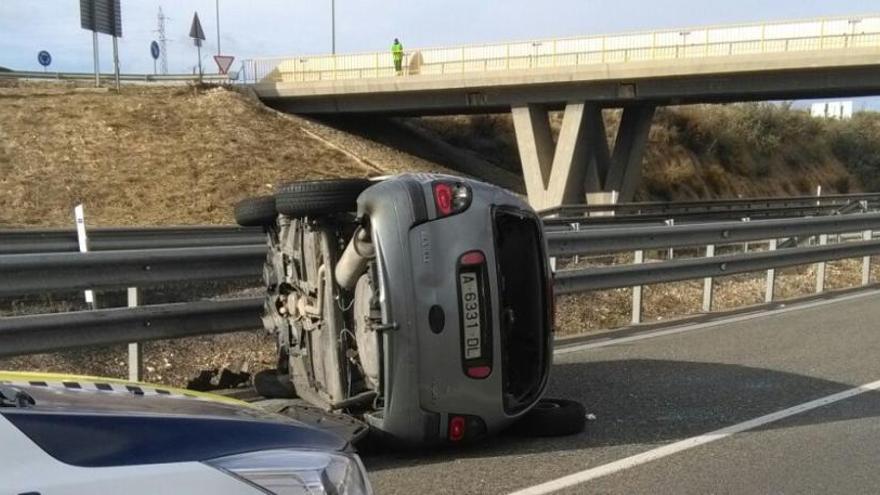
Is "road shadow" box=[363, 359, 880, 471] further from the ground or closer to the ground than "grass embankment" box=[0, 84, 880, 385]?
closer to the ground

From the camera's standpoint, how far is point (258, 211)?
5566 mm

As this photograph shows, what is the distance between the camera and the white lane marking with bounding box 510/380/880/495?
173 inches

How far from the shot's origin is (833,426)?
551cm

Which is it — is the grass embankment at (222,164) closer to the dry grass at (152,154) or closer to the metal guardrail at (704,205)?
the dry grass at (152,154)

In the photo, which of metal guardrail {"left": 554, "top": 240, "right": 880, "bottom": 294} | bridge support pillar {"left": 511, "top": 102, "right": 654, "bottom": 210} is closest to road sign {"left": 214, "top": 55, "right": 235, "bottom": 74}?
bridge support pillar {"left": 511, "top": 102, "right": 654, "bottom": 210}

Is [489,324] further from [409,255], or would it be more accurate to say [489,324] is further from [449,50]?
[449,50]

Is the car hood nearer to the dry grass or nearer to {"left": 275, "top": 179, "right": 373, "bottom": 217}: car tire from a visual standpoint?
{"left": 275, "top": 179, "right": 373, "bottom": 217}: car tire

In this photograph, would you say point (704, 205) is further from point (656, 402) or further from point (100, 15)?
point (100, 15)

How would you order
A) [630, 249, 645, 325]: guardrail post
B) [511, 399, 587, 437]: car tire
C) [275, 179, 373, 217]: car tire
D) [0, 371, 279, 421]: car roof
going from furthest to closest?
1. [630, 249, 645, 325]: guardrail post
2. [511, 399, 587, 437]: car tire
3. [275, 179, 373, 217]: car tire
4. [0, 371, 279, 421]: car roof

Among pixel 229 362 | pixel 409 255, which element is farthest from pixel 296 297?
pixel 229 362

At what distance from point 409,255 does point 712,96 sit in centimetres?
2801

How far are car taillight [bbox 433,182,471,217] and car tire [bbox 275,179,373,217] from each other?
48 centimetres

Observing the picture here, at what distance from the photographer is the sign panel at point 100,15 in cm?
3822

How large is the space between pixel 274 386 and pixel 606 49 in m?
26.9
